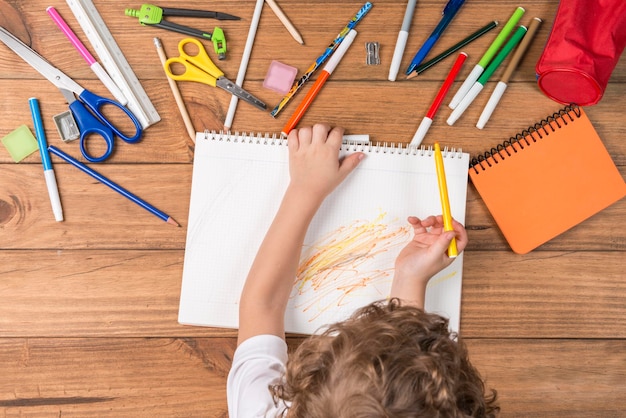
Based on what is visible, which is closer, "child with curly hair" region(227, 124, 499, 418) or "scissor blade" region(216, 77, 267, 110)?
"child with curly hair" region(227, 124, 499, 418)

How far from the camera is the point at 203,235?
76 centimetres

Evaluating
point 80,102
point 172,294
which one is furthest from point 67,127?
point 172,294

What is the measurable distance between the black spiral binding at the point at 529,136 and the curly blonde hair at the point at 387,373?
281 millimetres

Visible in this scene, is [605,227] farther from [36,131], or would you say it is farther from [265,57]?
[36,131]

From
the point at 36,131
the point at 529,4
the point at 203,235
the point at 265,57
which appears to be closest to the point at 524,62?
the point at 529,4

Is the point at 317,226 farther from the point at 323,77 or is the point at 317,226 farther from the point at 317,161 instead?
the point at 323,77

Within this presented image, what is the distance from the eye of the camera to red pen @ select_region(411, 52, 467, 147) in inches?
29.6

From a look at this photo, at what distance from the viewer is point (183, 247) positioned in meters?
0.77

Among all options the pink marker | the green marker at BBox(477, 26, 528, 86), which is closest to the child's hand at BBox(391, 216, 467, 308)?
the green marker at BBox(477, 26, 528, 86)

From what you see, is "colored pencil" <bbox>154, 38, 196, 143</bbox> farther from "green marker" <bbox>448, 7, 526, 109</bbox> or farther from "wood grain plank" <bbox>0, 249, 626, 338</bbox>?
"green marker" <bbox>448, 7, 526, 109</bbox>

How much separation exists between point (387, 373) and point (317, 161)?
32cm

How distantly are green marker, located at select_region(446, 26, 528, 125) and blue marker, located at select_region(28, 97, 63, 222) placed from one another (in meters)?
0.55

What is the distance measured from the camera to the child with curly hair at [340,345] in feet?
1.66

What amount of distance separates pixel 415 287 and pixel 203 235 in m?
0.29
